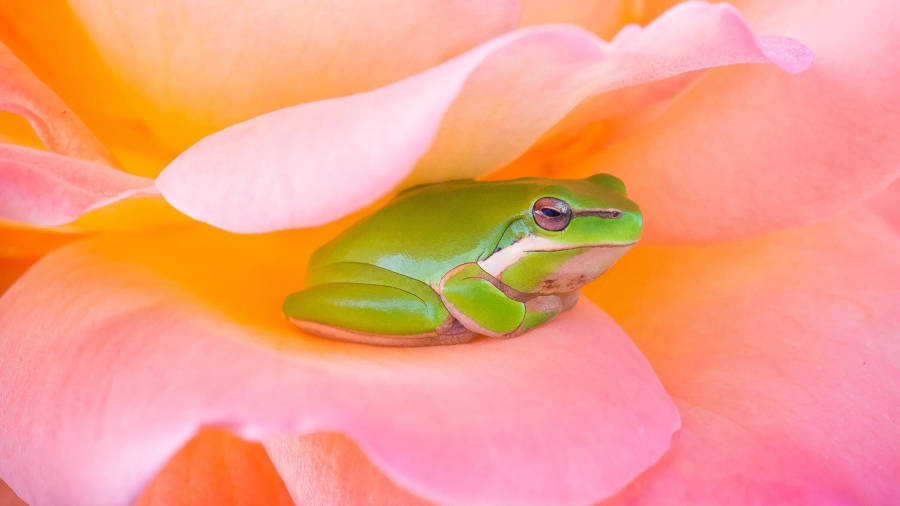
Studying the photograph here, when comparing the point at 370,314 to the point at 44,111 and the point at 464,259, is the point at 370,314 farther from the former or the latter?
the point at 44,111

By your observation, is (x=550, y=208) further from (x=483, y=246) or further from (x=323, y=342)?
(x=323, y=342)

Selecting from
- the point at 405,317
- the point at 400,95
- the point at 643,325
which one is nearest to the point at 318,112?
the point at 400,95

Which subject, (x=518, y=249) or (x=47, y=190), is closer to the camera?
(x=47, y=190)

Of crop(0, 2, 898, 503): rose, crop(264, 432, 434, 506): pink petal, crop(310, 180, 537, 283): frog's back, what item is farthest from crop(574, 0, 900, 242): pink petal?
crop(264, 432, 434, 506): pink petal

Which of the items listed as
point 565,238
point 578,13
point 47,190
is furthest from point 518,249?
point 47,190

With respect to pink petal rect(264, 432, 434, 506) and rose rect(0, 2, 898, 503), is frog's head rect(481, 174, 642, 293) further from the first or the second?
pink petal rect(264, 432, 434, 506)

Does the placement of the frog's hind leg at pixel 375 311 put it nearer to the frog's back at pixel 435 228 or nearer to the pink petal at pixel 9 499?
the frog's back at pixel 435 228

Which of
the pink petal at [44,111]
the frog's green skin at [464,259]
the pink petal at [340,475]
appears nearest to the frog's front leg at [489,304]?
the frog's green skin at [464,259]
